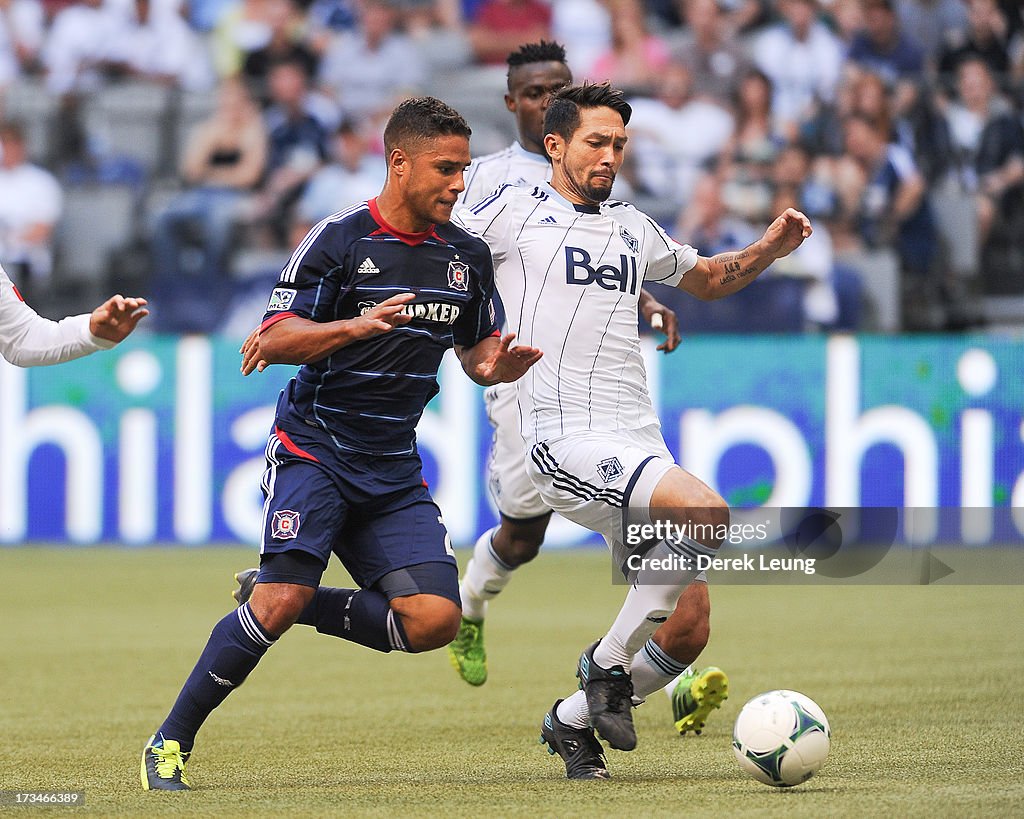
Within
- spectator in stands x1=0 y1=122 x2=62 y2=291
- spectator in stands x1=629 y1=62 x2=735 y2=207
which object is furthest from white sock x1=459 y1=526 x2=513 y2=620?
spectator in stands x1=0 y1=122 x2=62 y2=291

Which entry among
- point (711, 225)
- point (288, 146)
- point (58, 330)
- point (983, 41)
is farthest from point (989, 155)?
point (58, 330)

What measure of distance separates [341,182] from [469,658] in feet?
24.7

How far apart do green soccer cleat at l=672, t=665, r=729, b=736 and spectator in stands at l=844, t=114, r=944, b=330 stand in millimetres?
7554

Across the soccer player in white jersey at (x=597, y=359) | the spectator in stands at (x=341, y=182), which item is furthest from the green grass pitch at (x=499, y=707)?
the spectator in stands at (x=341, y=182)

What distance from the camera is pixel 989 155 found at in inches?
551

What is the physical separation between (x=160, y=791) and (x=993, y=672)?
4173 mm

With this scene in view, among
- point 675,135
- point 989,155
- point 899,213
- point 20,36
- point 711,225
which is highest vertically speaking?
point 20,36

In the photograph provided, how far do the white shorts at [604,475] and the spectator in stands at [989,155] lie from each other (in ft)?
28.9

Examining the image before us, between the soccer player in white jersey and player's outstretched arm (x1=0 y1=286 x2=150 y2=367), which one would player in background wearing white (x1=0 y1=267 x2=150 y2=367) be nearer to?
player's outstretched arm (x1=0 y1=286 x2=150 y2=367)

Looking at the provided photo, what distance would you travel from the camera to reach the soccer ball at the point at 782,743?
5.02 metres

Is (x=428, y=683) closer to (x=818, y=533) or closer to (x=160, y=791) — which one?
(x=160, y=791)

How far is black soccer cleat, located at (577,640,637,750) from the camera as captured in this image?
5250 mm

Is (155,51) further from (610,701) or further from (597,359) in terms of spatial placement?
(610,701)

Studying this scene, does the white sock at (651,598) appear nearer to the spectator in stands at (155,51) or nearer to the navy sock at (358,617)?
the navy sock at (358,617)
